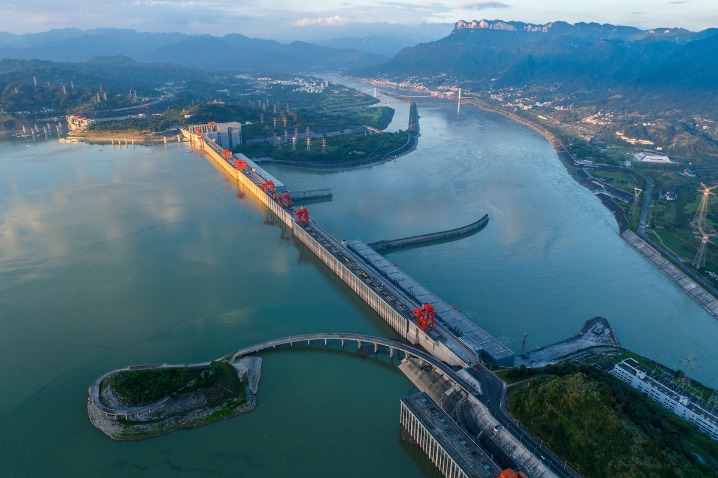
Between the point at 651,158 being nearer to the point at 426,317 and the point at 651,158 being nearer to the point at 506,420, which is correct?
the point at 426,317

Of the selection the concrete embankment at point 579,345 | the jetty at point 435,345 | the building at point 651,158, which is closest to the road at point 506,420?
the jetty at point 435,345

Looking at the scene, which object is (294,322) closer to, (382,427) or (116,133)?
(382,427)

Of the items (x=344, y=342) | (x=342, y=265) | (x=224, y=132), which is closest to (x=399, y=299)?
(x=344, y=342)

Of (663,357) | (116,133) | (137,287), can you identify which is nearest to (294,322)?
(137,287)

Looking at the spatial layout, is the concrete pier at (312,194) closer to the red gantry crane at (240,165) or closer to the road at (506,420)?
the red gantry crane at (240,165)

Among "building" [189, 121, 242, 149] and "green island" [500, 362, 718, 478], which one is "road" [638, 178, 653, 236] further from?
"building" [189, 121, 242, 149]

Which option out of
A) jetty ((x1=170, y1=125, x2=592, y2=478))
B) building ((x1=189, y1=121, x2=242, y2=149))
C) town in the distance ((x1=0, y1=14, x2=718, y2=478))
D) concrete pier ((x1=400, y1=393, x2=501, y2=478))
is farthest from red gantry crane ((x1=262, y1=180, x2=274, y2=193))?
concrete pier ((x1=400, y1=393, x2=501, y2=478))

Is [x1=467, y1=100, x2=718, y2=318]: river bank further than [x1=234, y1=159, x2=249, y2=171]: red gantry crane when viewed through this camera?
No
